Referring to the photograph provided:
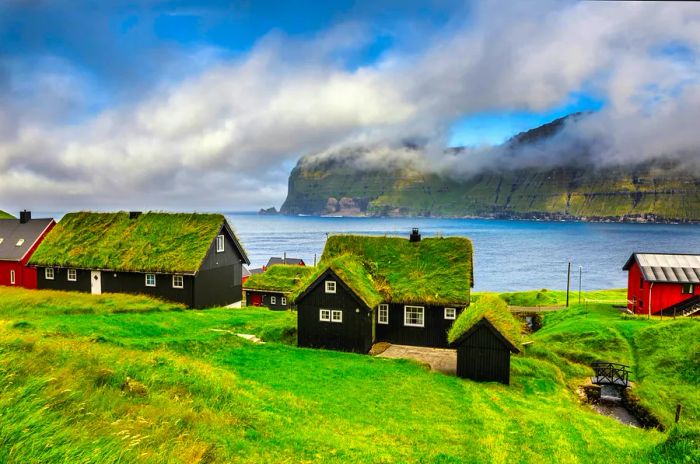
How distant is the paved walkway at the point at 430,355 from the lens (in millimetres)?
26953

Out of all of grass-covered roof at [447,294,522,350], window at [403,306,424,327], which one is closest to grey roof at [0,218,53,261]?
window at [403,306,424,327]

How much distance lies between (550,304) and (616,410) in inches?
1631

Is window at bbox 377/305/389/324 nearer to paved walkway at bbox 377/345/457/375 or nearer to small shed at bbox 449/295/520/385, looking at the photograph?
paved walkway at bbox 377/345/457/375

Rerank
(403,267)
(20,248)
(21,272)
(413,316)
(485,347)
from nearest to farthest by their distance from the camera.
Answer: (485,347), (413,316), (403,267), (21,272), (20,248)

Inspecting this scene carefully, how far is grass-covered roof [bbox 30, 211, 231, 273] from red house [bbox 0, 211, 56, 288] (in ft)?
16.9

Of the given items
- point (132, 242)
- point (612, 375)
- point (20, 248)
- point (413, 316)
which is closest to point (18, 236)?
point (20, 248)

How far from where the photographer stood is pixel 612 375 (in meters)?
29.6

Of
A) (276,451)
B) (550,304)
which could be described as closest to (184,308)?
(276,451)

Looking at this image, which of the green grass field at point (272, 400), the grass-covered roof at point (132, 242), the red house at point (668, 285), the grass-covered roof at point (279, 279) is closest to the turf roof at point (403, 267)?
the green grass field at point (272, 400)

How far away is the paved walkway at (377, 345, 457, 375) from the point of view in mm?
26953

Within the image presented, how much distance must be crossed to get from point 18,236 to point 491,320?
53.0 metres

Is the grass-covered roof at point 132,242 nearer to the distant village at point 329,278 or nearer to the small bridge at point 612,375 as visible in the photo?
the distant village at point 329,278

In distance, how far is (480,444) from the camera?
576 inches

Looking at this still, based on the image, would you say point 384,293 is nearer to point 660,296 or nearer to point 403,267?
point 403,267
